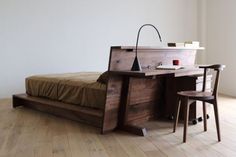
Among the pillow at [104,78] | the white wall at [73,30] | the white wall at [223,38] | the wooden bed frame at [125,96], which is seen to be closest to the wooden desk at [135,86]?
the wooden bed frame at [125,96]

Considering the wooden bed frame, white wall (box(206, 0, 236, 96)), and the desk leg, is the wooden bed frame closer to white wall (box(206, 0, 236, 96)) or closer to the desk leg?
the desk leg

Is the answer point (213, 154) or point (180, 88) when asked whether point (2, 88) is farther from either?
point (213, 154)

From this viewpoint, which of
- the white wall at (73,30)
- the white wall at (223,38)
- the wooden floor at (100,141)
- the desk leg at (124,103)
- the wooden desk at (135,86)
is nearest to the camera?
the wooden floor at (100,141)

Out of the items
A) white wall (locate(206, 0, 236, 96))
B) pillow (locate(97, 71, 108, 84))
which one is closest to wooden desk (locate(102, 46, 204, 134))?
pillow (locate(97, 71, 108, 84))

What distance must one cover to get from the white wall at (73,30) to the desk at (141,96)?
2.38 m

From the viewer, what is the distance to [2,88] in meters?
4.63

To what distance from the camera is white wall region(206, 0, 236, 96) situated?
5.01m

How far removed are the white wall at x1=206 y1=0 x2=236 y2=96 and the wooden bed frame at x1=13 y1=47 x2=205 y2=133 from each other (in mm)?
1754

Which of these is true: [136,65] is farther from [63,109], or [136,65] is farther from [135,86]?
[63,109]

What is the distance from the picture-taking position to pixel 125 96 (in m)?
2.86

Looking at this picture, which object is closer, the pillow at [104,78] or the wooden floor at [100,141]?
the wooden floor at [100,141]

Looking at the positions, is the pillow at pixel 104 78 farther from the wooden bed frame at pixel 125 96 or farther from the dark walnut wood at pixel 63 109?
the dark walnut wood at pixel 63 109

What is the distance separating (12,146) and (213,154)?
1749 mm

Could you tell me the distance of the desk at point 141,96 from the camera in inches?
107
